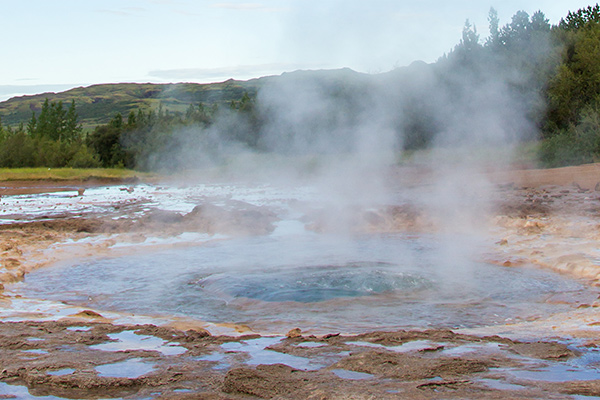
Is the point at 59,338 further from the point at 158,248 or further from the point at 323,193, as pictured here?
the point at 323,193

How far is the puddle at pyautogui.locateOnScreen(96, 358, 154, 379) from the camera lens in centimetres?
322

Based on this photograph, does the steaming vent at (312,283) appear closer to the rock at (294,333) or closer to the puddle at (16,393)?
the rock at (294,333)

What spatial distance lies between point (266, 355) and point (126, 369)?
81 cm

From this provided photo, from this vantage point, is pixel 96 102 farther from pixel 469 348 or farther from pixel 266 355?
pixel 469 348

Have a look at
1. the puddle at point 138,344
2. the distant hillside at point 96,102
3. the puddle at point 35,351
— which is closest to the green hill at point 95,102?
the distant hillside at point 96,102

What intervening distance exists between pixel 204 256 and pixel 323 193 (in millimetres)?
8544

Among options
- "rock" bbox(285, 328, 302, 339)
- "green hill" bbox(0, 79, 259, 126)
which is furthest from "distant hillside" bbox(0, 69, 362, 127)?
"rock" bbox(285, 328, 302, 339)

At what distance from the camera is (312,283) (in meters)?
6.00

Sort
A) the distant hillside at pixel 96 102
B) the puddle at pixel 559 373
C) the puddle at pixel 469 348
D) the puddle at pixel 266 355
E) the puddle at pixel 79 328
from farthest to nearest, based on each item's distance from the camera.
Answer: the distant hillside at pixel 96 102, the puddle at pixel 79 328, the puddle at pixel 469 348, the puddle at pixel 266 355, the puddle at pixel 559 373

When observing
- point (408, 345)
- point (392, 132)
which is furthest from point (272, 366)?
point (392, 132)

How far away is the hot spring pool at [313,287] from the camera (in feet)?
16.4

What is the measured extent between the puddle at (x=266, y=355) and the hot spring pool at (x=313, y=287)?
2.25ft

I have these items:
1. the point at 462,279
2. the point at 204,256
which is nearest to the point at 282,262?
the point at 204,256

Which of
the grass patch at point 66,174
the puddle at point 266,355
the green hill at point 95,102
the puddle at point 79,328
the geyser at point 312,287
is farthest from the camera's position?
the green hill at point 95,102
